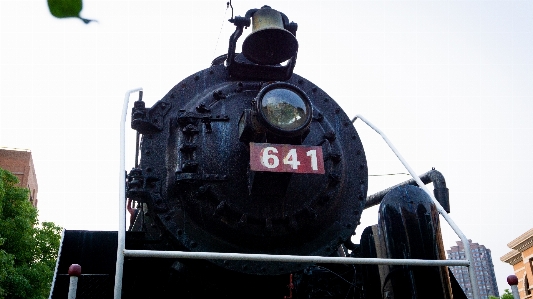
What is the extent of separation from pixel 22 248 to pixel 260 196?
17.5 m

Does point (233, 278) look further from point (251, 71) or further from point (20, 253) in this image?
point (20, 253)

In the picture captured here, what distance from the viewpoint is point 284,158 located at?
2973 millimetres

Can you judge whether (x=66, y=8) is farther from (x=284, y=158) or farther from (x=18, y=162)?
(x=18, y=162)

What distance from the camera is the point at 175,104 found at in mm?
3727

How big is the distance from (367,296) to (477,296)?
0.73 meters

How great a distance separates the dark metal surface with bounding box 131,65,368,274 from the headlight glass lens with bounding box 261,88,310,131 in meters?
0.44

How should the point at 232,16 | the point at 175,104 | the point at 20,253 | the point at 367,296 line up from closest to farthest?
the point at 367,296 → the point at 175,104 → the point at 232,16 → the point at 20,253

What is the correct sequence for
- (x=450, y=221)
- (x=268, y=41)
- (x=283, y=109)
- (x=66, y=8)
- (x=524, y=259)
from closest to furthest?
(x=66, y=8)
(x=450, y=221)
(x=283, y=109)
(x=268, y=41)
(x=524, y=259)

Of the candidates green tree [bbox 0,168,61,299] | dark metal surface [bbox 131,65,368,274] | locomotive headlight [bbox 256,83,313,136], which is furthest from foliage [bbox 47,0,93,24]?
A: green tree [bbox 0,168,61,299]

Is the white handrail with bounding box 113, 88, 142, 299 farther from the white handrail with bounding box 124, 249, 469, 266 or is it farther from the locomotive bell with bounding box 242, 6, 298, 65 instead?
the locomotive bell with bounding box 242, 6, 298, 65

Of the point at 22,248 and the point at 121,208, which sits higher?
the point at 22,248

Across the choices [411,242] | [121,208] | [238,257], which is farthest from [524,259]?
[121,208]

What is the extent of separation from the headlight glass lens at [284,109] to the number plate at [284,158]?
0.13 metres

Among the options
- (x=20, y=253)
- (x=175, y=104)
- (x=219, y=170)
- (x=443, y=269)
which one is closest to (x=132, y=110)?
(x=175, y=104)
